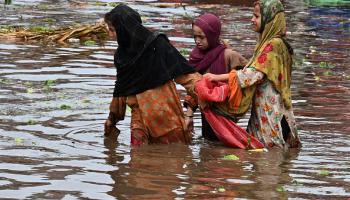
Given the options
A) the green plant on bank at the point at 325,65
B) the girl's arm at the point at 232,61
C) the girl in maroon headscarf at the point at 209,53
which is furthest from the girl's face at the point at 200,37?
the green plant on bank at the point at 325,65

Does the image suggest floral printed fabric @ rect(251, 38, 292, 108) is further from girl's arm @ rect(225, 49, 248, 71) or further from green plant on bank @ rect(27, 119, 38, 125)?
green plant on bank @ rect(27, 119, 38, 125)

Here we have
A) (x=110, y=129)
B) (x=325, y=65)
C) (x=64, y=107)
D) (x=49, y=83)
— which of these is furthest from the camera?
(x=325, y=65)

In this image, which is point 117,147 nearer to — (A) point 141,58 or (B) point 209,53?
(A) point 141,58

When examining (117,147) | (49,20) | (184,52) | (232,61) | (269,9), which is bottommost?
(117,147)

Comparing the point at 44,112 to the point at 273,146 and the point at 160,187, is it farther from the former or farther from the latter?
the point at 160,187

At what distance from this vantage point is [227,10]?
24953mm

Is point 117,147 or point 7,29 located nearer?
point 117,147

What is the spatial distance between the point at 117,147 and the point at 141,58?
0.92 meters

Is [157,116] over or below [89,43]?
over

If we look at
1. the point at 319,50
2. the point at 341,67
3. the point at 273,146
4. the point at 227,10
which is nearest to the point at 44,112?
the point at 273,146

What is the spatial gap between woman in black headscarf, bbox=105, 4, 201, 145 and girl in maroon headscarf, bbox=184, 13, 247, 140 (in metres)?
0.29

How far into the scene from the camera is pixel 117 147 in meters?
8.74

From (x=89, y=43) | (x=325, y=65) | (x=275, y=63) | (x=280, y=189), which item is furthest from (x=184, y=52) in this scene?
(x=280, y=189)

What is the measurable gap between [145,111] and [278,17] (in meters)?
1.51
